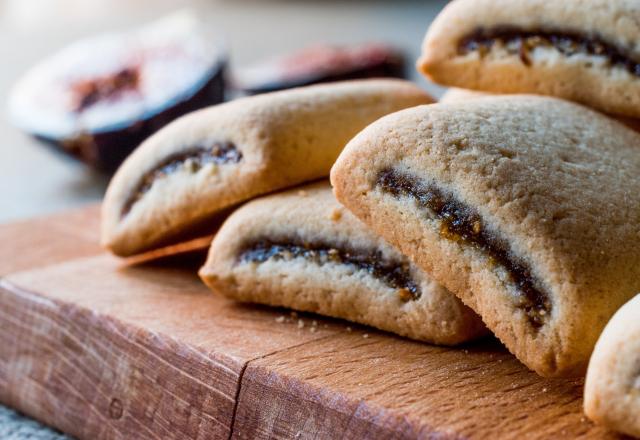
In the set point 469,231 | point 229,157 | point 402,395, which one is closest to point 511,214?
point 469,231

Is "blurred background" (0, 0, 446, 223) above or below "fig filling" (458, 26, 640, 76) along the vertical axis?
below

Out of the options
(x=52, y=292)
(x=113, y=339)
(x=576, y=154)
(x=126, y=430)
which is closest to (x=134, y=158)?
(x=52, y=292)

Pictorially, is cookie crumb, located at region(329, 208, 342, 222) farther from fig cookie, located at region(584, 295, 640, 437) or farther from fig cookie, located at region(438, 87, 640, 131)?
fig cookie, located at region(584, 295, 640, 437)

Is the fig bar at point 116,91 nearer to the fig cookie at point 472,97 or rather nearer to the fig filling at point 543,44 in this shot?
the fig cookie at point 472,97

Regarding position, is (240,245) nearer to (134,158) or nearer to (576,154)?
(134,158)

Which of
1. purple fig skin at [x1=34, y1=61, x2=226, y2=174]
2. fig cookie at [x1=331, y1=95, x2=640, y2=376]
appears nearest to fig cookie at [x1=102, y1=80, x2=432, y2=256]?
fig cookie at [x1=331, y1=95, x2=640, y2=376]

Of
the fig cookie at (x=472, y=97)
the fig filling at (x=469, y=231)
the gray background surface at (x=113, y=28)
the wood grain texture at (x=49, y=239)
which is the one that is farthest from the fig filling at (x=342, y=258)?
the gray background surface at (x=113, y=28)
